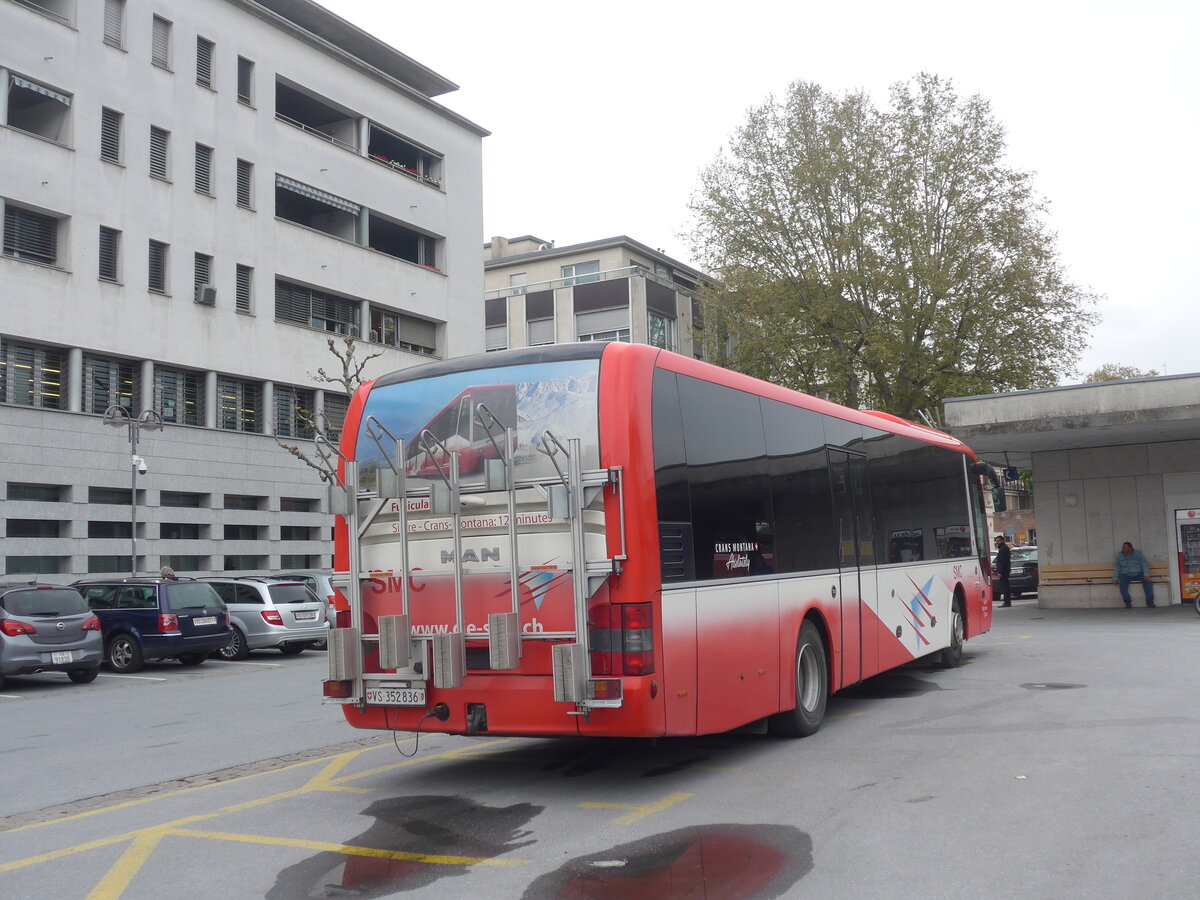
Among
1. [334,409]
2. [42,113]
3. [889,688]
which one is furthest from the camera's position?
[334,409]

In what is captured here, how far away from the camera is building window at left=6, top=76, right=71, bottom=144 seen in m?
29.5

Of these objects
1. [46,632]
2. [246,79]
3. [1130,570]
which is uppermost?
[246,79]

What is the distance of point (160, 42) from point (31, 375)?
34.0 ft

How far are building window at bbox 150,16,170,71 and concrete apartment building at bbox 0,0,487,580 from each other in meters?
0.06

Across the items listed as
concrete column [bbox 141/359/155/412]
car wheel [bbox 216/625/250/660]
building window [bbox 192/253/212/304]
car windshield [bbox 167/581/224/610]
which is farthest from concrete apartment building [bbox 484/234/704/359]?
car windshield [bbox 167/581/224/610]

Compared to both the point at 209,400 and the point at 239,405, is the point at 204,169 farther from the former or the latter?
the point at 239,405

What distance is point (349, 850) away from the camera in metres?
6.68

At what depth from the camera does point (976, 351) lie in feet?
123

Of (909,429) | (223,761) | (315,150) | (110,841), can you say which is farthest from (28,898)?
(315,150)

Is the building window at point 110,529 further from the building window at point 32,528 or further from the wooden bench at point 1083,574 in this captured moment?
the wooden bench at point 1083,574

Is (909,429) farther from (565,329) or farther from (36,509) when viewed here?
(565,329)

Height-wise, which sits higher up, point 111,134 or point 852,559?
point 111,134

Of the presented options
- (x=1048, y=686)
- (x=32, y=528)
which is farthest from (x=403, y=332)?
(x=1048, y=686)

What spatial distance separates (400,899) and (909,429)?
1048 cm
